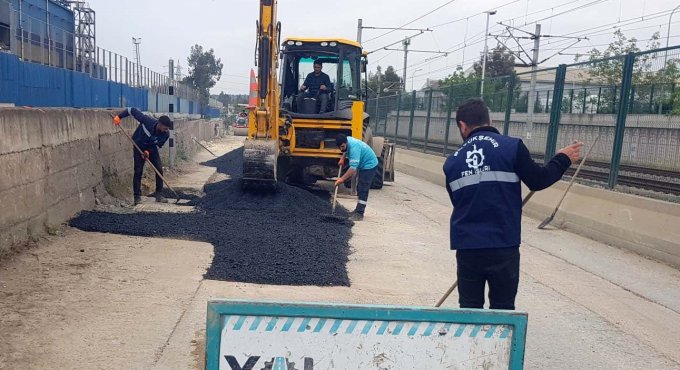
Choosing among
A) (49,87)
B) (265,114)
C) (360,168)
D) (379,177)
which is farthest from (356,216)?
(49,87)

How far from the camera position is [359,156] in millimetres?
10836

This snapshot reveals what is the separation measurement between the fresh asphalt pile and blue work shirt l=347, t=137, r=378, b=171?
854 millimetres

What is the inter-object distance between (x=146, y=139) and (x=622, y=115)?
313 inches

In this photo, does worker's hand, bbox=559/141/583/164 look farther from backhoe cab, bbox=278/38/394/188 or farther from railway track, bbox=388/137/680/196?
backhoe cab, bbox=278/38/394/188

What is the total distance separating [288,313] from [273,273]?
12.8 feet

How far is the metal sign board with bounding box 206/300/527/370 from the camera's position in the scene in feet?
9.16

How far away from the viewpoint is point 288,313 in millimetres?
2807

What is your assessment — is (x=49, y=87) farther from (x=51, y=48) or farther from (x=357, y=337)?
(x=357, y=337)

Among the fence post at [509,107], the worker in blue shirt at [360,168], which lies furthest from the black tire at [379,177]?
the worker in blue shirt at [360,168]

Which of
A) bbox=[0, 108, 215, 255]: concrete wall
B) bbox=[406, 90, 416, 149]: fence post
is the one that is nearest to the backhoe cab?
bbox=[0, 108, 215, 255]: concrete wall

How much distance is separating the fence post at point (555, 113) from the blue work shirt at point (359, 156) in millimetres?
3833

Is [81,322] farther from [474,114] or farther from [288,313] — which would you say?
[474,114]

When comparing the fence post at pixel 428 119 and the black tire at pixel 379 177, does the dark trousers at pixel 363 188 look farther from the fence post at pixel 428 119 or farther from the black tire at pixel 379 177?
the fence post at pixel 428 119

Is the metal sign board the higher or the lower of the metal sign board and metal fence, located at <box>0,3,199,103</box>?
the lower
